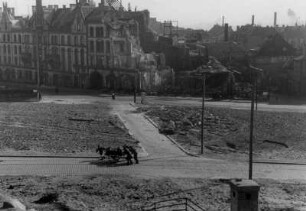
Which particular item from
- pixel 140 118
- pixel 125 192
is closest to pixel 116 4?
pixel 140 118

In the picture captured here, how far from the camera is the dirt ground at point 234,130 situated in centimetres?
4272

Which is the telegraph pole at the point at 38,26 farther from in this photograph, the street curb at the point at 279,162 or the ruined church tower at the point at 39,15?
the street curb at the point at 279,162

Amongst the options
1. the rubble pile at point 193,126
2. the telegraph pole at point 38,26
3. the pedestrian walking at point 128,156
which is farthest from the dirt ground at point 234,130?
the telegraph pole at point 38,26

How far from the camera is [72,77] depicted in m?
87.0

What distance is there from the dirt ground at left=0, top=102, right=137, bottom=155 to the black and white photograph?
0.16 m

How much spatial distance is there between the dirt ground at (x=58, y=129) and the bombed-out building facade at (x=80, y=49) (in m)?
16.3

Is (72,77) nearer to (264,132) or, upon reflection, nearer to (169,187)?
(264,132)

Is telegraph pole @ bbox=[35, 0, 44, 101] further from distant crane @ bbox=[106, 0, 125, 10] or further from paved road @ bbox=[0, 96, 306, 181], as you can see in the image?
paved road @ bbox=[0, 96, 306, 181]

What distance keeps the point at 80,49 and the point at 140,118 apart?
3276 centimetres

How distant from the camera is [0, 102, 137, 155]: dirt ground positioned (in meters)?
41.5

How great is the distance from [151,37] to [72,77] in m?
17.0

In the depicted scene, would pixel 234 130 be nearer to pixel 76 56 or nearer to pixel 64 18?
pixel 76 56

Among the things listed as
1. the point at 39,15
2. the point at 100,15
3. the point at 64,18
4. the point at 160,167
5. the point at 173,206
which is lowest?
the point at 173,206

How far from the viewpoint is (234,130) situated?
50.6 meters
